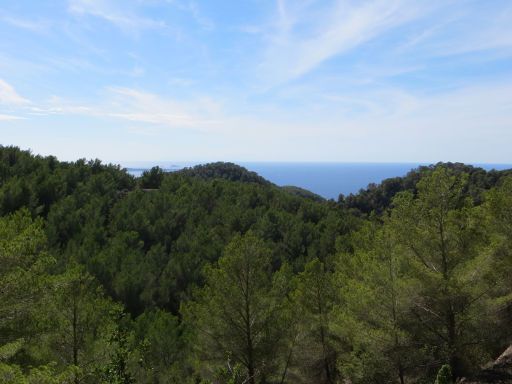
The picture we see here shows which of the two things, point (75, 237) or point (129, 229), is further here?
point (129, 229)

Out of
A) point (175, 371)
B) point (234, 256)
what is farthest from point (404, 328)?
point (175, 371)

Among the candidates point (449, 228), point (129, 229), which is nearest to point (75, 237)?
point (129, 229)

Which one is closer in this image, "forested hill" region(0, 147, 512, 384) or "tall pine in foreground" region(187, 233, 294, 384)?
"forested hill" region(0, 147, 512, 384)

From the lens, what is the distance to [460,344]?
1035 centimetres

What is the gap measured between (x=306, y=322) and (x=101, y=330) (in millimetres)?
6424

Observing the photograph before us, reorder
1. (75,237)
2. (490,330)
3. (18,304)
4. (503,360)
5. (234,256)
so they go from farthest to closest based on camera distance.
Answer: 1. (75,237)
2. (234,256)
3. (503,360)
4. (490,330)
5. (18,304)

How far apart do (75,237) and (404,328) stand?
25980 mm

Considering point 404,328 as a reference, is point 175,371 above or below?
below

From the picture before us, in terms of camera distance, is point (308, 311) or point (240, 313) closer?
point (240, 313)

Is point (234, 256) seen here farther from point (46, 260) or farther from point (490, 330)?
point (490, 330)

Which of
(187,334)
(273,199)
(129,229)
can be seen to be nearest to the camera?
(187,334)

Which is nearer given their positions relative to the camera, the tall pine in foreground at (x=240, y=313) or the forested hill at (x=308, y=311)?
the forested hill at (x=308, y=311)

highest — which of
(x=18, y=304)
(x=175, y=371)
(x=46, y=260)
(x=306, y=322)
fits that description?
(x=46, y=260)

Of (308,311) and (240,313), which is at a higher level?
(240,313)
